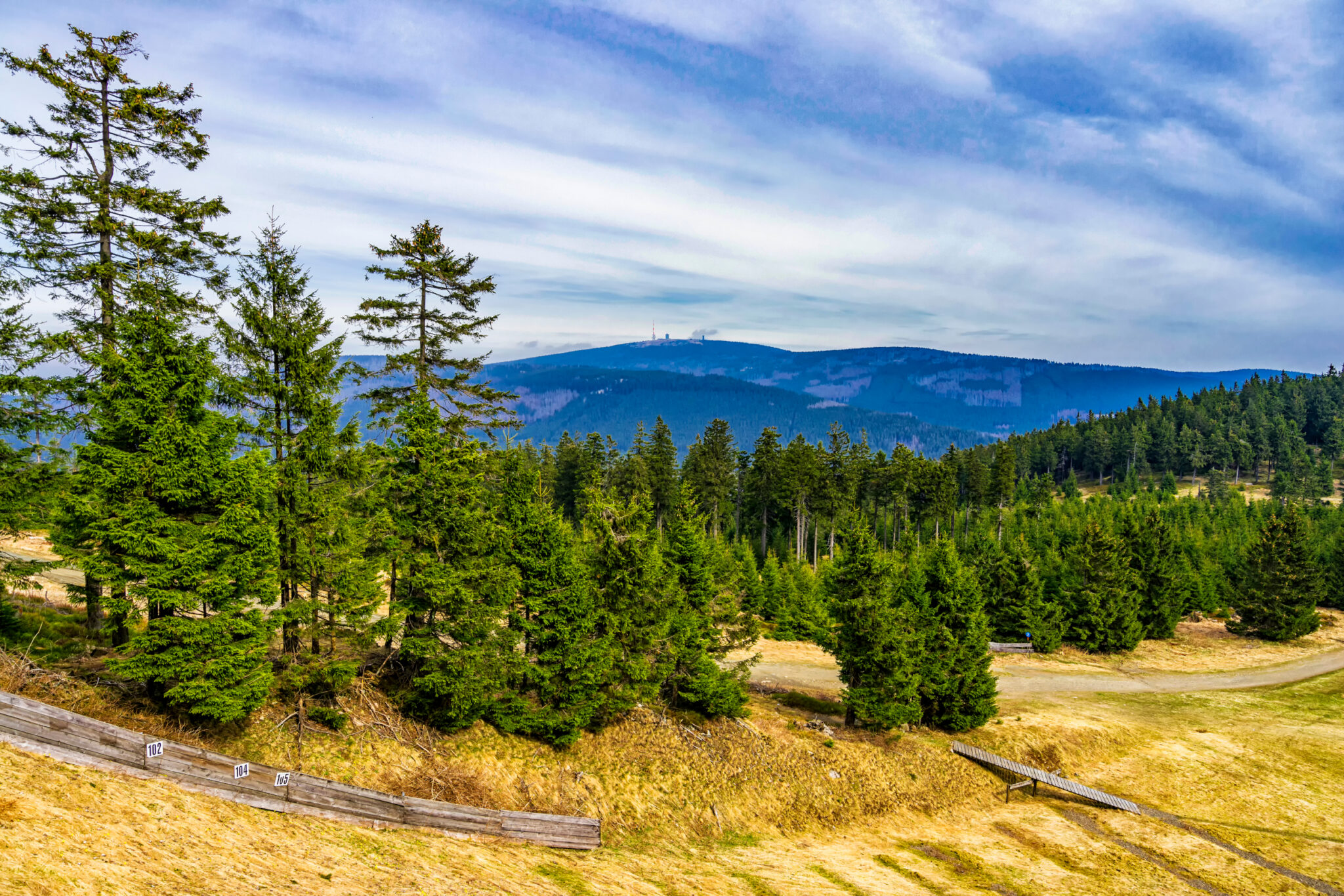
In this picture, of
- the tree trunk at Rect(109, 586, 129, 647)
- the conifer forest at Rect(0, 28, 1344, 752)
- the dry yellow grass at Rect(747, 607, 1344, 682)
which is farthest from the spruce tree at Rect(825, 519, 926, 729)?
the tree trunk at Rect(109, 586, 129, 647)

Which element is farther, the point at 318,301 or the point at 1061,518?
the point at 1061,518

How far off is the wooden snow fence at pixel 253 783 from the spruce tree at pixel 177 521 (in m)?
1.23

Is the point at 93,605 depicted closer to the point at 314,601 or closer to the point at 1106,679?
the point at 314,601

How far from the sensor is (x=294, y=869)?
540 inches

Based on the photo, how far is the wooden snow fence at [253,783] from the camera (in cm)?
1431

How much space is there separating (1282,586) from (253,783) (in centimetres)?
8016

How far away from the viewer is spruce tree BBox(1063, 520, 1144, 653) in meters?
53.2

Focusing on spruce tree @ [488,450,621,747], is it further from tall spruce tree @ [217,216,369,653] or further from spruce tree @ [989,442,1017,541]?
spruce tree @ [989,442,1017,541]

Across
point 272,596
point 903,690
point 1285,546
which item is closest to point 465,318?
point 272,596

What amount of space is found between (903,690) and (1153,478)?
13684 centimetres

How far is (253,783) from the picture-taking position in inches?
639

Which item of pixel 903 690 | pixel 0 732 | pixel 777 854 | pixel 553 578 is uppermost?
pixel 553 578

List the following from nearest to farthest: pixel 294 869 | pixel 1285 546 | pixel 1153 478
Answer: pixel 294 869
pixel 1285 546
pixel 1153 478

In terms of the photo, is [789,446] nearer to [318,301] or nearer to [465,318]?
[465,318]
